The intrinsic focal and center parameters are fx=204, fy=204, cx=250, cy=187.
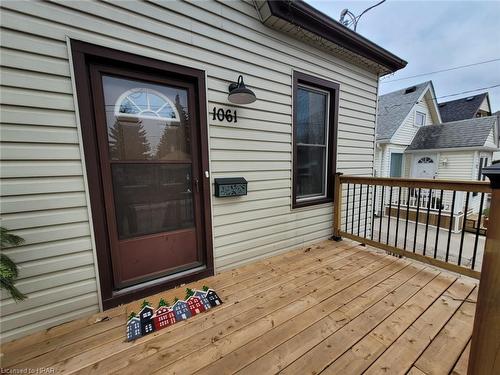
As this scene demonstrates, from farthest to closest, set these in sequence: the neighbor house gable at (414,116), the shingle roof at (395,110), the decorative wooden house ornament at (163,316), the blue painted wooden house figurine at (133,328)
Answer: the neighbor house gable at (414,116) → the shingle roof at (395,110) → the decorative wooden house ornament at (163,316) → the blue painted wooden house figurine at (133,328)

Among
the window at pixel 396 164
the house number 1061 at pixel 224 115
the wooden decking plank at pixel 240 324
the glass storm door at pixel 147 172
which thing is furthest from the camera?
the window at pixel 396 164

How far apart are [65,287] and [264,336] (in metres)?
1.48

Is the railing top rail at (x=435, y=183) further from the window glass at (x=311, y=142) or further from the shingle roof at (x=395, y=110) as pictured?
the shingle roof at (x=395, y=110)

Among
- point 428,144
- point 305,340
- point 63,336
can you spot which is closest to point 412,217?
point 428,144

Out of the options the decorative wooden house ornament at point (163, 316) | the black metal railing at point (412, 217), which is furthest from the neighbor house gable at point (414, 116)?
the decorative wooden house ornament at point (163, 316)

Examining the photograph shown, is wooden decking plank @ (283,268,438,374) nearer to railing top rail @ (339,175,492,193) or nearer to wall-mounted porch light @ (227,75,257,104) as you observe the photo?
railing top rail @ (339,175,492,193)

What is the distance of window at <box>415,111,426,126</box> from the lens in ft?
30.4

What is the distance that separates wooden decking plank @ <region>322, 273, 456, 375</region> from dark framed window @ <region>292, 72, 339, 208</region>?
1420mm

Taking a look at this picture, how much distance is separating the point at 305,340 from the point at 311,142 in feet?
7.50

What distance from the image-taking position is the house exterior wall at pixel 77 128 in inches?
50.9

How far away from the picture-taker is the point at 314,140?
2883 millimetres

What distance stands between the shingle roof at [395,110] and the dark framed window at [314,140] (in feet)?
21.8

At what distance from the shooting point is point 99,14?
1.44 meters

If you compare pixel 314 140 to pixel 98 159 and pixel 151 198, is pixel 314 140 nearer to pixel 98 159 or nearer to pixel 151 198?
pixel 151 198
